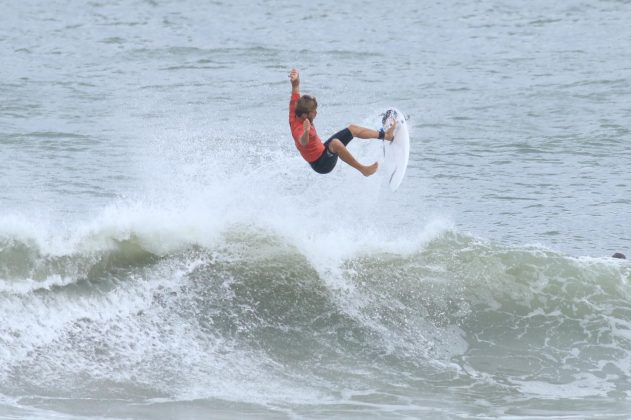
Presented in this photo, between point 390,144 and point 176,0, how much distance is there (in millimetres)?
26836

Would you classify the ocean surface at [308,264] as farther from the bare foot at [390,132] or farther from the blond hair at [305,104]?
the blond hair at [305,104]

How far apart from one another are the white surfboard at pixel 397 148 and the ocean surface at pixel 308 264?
816 millimetres

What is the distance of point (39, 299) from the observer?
11.8 meters

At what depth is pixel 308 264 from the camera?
13008mm

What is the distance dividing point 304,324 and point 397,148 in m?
2.31

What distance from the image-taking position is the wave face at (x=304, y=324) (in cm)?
1067

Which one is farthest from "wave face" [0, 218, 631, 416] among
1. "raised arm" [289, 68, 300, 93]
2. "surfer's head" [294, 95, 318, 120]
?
"raised arm" [289, 68, 300, 93]

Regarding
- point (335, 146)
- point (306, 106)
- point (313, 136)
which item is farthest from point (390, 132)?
point (306, 106)

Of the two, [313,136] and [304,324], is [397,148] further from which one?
[304,324]

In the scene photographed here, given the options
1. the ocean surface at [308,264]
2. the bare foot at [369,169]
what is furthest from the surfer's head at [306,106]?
the ocean surface at [308,264]

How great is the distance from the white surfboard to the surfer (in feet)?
0.89

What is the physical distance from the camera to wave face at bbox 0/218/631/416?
10672 mm

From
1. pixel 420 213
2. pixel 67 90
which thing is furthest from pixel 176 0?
pixel 420 213

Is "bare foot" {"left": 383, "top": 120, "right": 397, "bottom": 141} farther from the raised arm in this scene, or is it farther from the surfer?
the raised arm
